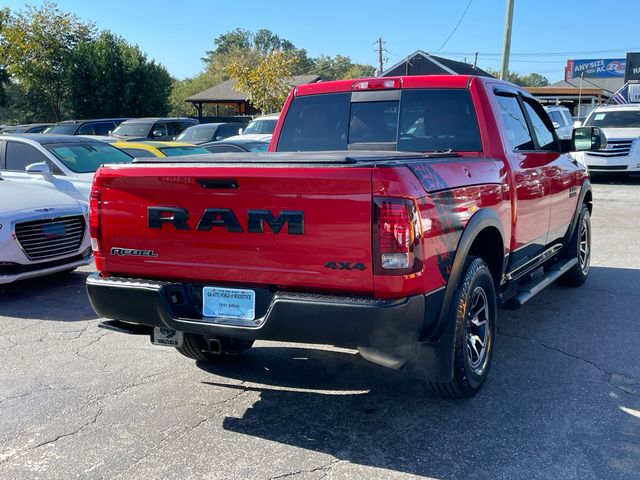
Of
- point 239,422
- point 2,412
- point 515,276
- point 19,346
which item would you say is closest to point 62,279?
point 19,346

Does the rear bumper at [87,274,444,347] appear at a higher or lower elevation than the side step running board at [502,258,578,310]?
higher

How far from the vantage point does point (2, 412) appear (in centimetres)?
401

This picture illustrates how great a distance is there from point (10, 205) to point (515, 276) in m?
5.26

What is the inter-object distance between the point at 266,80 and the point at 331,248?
32.9 meters

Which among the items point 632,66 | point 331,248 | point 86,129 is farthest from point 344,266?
point 632,66

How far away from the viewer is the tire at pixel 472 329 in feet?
12.1

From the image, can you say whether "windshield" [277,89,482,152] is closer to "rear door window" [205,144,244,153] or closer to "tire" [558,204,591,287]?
"tire" [558,204,591,287]

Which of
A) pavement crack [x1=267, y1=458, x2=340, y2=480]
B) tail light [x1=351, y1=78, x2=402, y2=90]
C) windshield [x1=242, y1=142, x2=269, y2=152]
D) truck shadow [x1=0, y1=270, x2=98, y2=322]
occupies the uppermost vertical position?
tail light [x1=351, y1=78, x2=402, y2=90]

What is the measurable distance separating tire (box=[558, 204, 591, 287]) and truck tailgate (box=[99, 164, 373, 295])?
13.6 feet

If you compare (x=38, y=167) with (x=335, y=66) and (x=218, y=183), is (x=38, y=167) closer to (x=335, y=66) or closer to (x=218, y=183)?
(x=218, y=183)

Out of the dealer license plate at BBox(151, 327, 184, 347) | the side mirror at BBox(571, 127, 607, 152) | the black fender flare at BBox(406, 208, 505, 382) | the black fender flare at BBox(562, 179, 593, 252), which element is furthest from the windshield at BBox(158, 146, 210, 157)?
the black fender flare at BBox(406, 208, 505, 382)

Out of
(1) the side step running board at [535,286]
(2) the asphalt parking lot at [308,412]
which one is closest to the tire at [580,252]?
(1) the side step running board at [535,286]

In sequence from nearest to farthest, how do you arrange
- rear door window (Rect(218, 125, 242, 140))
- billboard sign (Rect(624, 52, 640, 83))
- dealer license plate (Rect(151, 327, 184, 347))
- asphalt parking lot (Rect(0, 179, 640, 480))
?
1. asphalt parking lot (Rect(0, 179, 640, 480))
2. dealer license plate (Rect(151, 327, 184, 347))
3. rear door window (Rect(218, 125, 242, 140))
4. billboard sign (Rect(624, 52, 640, 83))

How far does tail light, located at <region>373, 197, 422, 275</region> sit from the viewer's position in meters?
3.08
